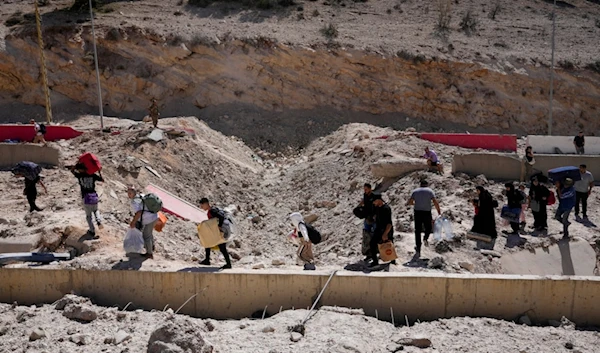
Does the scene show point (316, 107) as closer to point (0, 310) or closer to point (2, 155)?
point (2, 155)

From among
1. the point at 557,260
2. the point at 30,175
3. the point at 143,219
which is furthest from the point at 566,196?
the point at 30,175

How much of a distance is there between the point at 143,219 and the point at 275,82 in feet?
52.3

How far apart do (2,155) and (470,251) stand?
37.6 feet

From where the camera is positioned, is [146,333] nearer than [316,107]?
Yes

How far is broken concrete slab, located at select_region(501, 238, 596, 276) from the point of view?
425 inches

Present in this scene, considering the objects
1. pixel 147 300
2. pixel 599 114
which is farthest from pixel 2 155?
pixel 599 114

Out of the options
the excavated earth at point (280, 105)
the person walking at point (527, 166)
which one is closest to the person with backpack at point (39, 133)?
the excavated earth at point (280, 105)

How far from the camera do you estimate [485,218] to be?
1083 cm

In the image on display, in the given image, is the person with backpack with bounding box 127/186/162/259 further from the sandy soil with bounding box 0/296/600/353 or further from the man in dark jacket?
the man in dark jacket

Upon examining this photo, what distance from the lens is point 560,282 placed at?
8.07m

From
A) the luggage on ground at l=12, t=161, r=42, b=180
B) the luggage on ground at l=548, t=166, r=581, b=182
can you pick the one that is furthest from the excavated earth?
the luggage on ground at l=548, t=166, r=581, b=182

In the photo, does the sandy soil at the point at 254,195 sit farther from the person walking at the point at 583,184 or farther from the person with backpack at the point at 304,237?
the person walking at the point at 583,184

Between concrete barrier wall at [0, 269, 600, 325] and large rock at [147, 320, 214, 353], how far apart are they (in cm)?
171

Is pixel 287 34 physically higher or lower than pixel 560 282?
higher
